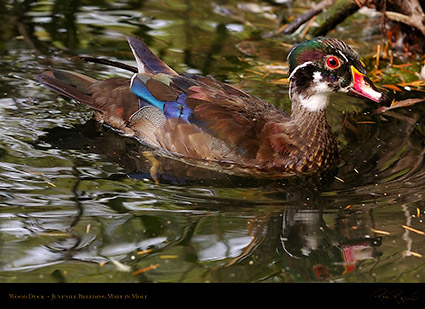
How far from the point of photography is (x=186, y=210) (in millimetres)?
4891

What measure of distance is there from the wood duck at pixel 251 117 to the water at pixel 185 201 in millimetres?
163

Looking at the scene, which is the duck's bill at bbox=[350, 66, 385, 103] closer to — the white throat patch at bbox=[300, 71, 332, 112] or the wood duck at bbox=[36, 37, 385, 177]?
the wood duck at bbox=[36, 37, 385, 177]

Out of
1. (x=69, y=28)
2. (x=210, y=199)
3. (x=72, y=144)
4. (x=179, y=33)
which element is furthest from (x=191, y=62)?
(x=210, y=199)

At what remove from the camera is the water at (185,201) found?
429cm

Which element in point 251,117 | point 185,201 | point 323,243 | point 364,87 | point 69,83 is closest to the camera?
point 323,243

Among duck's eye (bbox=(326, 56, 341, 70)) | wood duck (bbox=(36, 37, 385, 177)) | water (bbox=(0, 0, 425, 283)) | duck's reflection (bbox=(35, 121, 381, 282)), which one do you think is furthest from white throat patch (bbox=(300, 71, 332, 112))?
duck's reflection (bbox=(35, 121, 381, 282))

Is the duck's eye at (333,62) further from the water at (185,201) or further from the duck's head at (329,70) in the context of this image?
the water at (185,201)

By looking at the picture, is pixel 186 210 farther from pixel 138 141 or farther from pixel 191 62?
pixel 191 62

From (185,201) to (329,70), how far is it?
5.21ft

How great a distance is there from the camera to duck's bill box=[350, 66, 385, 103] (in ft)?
18.5

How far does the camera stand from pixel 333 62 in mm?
5688

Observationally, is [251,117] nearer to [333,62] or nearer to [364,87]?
[333,62]

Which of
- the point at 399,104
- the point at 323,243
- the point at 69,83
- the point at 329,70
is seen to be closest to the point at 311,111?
the point at 329,70

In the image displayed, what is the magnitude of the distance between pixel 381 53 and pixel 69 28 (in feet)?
11.3
